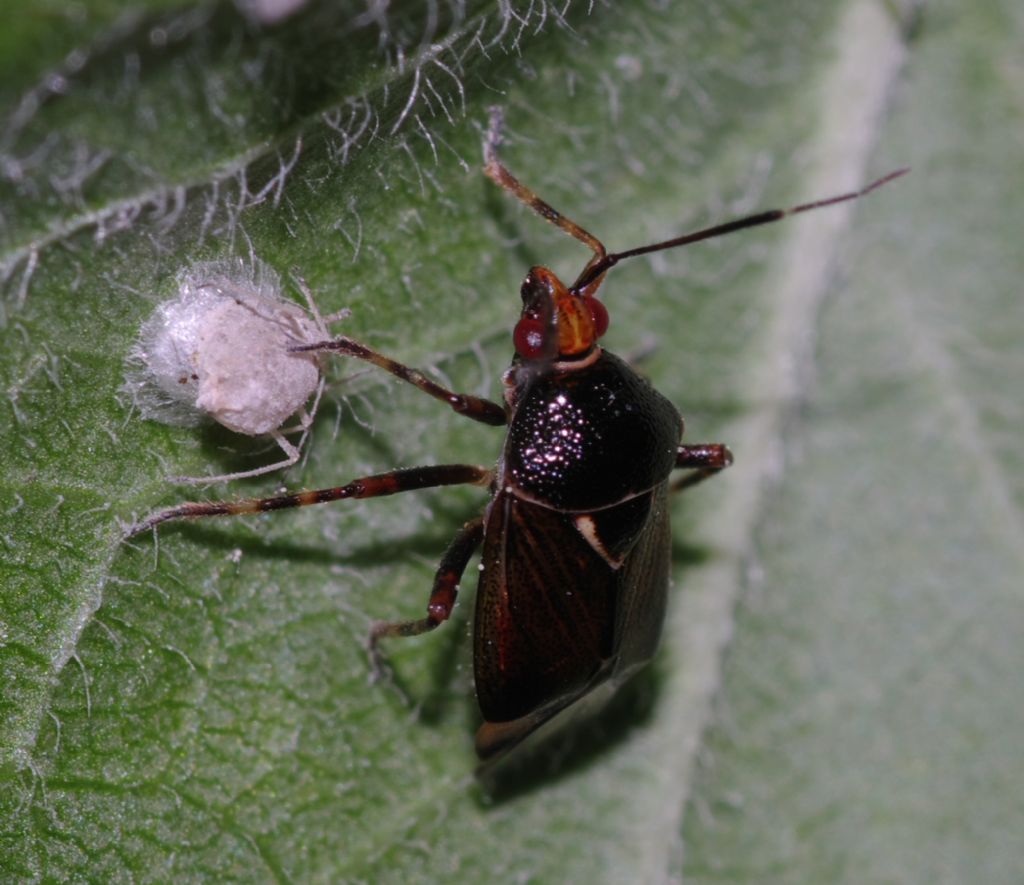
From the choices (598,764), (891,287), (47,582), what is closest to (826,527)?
(891,287)

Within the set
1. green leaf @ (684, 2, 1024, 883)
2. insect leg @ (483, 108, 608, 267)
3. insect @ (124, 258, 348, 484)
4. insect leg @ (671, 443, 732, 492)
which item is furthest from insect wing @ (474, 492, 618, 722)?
green leaf @ (684, 2, 1024, 883)

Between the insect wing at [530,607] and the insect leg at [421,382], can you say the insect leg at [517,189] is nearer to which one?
the insect leg at [421,382]

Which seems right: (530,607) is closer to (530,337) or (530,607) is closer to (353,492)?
(353,492)

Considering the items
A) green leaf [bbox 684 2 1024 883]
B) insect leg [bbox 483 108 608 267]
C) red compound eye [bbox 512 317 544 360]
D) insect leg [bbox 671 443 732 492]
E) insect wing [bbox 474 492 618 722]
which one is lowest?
green leaf [bbox 684 2 1024 883]

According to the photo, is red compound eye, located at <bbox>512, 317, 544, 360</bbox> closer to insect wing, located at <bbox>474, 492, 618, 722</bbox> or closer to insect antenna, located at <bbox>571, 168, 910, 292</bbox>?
insect antenna, located at <bbox>571, 168, 910, 292</bbox>

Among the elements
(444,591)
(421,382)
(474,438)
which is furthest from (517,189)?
(444,591)

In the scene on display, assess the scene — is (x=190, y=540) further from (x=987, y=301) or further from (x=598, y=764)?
(x=987, y=301)
